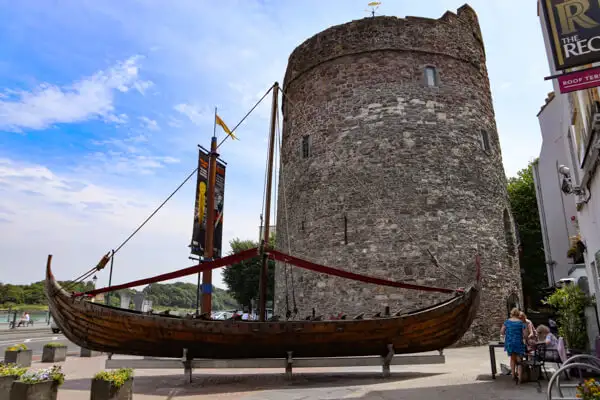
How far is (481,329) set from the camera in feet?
43.7

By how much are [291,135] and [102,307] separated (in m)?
10.6

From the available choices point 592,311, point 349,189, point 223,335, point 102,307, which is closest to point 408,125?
point 349,189

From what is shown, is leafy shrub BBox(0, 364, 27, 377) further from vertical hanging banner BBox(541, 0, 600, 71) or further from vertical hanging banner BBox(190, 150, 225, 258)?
vertical hanging banner BBox(541, 0, 600, 71)

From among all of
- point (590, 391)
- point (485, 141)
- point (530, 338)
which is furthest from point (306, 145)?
point (590, 391)

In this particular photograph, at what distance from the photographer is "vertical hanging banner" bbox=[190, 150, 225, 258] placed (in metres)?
12.7

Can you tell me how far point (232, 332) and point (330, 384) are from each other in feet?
6.27

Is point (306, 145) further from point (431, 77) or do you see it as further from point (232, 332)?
point (232, 332)

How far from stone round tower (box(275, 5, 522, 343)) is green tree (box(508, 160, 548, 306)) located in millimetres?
9349

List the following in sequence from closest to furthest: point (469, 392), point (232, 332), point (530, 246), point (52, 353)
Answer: point (469, 392), point (232, 332), point (52, 353), point (530, 246)

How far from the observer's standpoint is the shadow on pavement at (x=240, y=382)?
7215mm

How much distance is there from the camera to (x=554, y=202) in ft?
62.2

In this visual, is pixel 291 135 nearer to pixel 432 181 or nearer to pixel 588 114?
pixel 432 181

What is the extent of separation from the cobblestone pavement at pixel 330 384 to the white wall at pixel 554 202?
10770 mm

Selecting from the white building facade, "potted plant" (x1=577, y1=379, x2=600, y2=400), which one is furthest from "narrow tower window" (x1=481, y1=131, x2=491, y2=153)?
"potted plant" (x1=577, y1=379, x2=600, y2=400)
